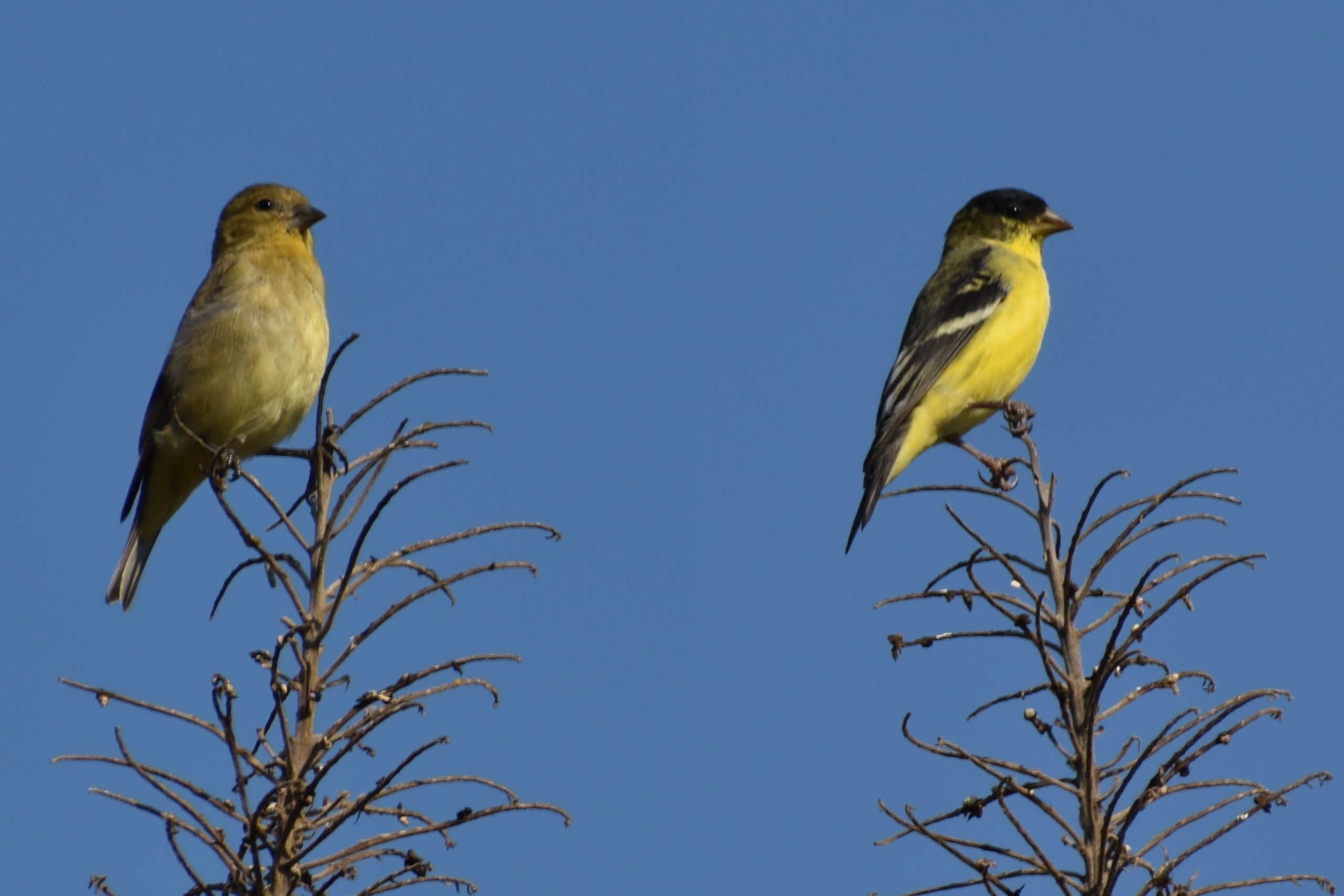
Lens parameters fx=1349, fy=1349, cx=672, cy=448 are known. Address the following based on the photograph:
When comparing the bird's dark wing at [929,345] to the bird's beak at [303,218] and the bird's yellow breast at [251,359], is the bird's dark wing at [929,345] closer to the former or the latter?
the bird's yellow breast at [251,359]

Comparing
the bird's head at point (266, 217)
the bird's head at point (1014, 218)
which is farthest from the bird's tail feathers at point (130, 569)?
the bird's head at point (1014, 218)

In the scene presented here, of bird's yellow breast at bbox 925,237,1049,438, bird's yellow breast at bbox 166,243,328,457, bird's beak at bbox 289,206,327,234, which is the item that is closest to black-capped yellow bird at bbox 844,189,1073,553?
bird's yellow breast at bbox 925,237,1049,438

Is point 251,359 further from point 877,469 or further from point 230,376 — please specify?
point 877,469

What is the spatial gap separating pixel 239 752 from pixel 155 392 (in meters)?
4.65

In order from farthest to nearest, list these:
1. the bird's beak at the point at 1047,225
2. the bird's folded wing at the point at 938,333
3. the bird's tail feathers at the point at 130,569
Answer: the bird's beak at the point at 1047,225
the bird's folded wing at the point at 938,333
the bird's tail feathers at the point at 130,569

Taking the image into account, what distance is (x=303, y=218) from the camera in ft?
23.3

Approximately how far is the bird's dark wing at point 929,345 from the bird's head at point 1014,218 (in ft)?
1.21

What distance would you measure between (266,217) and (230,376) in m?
1.24

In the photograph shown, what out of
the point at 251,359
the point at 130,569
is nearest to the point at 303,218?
the point at 251,359

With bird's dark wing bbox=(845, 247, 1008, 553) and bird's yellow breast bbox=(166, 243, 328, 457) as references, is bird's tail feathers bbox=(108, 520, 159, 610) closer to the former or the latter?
bird's yellow breast bbox=(166, 243, 328, 457)

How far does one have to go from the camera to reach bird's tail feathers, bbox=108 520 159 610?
6203mm

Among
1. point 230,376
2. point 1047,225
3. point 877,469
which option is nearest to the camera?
point 230,376

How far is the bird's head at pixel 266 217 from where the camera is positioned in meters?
7.06

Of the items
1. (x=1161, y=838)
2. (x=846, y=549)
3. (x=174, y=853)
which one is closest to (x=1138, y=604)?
(x=1161, y=838)
